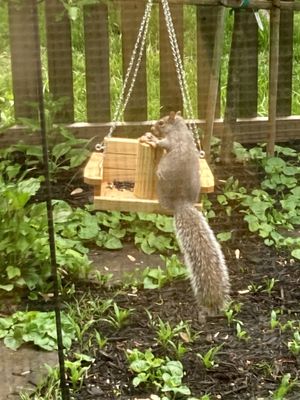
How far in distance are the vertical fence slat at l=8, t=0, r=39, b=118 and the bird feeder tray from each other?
8.1 inches

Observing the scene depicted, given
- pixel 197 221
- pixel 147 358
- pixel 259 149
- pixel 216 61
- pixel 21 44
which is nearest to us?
pixel 197 221

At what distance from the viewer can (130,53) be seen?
185 centimetres

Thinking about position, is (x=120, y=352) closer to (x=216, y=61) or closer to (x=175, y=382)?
(x=175, y=382)

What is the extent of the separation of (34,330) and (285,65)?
0.82 metres

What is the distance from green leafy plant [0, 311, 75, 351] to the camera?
1.50m

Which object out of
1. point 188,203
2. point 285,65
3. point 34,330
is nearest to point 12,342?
point 34,330

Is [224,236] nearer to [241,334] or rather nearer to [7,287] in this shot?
[241,334]

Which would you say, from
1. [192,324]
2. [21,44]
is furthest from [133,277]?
[21,44]

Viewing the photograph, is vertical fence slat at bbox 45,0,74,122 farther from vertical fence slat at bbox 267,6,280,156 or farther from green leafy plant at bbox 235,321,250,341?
green leafy plant at bbox 235,321,250,341

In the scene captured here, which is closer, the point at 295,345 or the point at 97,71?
the point at 295,345

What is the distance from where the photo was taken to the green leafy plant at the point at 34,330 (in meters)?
1.50

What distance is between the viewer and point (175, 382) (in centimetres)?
142

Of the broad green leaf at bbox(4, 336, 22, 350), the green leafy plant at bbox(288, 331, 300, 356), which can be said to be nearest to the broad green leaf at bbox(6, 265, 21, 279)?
the broad green leaf at bbox(4, 336, 22, 350)

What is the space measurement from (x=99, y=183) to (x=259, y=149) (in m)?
0.65
